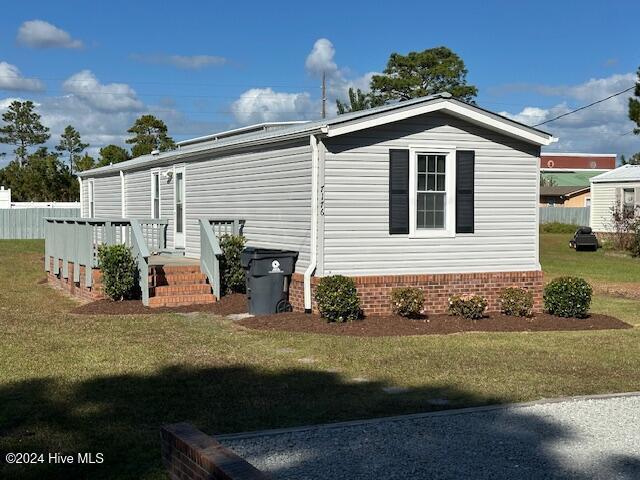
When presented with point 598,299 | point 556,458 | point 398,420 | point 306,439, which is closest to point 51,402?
point 306,439

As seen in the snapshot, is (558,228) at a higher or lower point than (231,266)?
higher

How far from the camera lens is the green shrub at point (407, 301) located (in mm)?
12625

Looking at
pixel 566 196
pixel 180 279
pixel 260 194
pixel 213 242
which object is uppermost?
pixel 566 196

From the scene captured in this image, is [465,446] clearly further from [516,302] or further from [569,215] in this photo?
[569,215]

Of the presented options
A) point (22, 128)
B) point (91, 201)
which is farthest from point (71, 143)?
point (91, 201)

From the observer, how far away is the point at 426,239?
13.5 m

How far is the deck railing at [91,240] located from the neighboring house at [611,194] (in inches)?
911

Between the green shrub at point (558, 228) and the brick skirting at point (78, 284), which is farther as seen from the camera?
the green shrub at point (558, 228)

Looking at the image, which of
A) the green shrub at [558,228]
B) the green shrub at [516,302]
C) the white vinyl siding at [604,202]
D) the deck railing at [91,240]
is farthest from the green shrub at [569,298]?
the green shrub at [558,228]

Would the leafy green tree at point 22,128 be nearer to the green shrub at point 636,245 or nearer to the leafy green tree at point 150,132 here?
the leafy green tree at point 150,132

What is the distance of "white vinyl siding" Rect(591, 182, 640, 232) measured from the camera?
3525 centimetres

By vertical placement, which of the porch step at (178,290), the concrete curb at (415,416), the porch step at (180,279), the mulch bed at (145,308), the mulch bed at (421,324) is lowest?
the concrete curb at (415,416)

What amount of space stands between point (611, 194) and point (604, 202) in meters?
0.64

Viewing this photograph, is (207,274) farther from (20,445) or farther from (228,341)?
(20,445)
